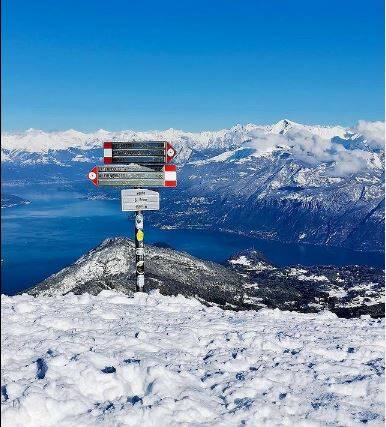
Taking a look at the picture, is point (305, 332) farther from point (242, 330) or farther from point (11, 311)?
point (11, 311)

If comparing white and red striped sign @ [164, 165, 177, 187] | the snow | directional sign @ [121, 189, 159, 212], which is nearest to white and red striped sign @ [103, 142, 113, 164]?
directional sign @ [121, 189, 159, 212]

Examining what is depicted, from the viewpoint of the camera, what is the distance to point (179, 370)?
12.3m

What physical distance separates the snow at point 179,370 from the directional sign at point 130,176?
11618mm

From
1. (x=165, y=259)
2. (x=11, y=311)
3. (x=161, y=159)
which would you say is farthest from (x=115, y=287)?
(x=11, y=311)

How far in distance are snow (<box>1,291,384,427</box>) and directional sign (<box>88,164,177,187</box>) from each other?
11.6 m

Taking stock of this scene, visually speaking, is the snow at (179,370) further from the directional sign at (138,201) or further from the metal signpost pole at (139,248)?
the directional sign at (138,201)

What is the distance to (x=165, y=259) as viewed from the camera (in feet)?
598

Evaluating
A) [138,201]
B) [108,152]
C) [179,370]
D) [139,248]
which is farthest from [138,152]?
[179,370]

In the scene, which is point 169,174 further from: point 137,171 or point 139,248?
point 139,248

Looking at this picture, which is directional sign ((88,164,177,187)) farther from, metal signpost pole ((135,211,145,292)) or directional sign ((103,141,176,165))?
metal signpost pole ((135,211,145,292))

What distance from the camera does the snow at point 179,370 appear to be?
9781 millimetres

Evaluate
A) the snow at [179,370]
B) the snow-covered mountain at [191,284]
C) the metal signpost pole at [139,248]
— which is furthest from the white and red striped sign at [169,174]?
the snow-covered mountain at [191,284]

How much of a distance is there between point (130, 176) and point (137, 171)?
22.0 inches

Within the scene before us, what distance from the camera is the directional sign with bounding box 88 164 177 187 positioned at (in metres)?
29.0
